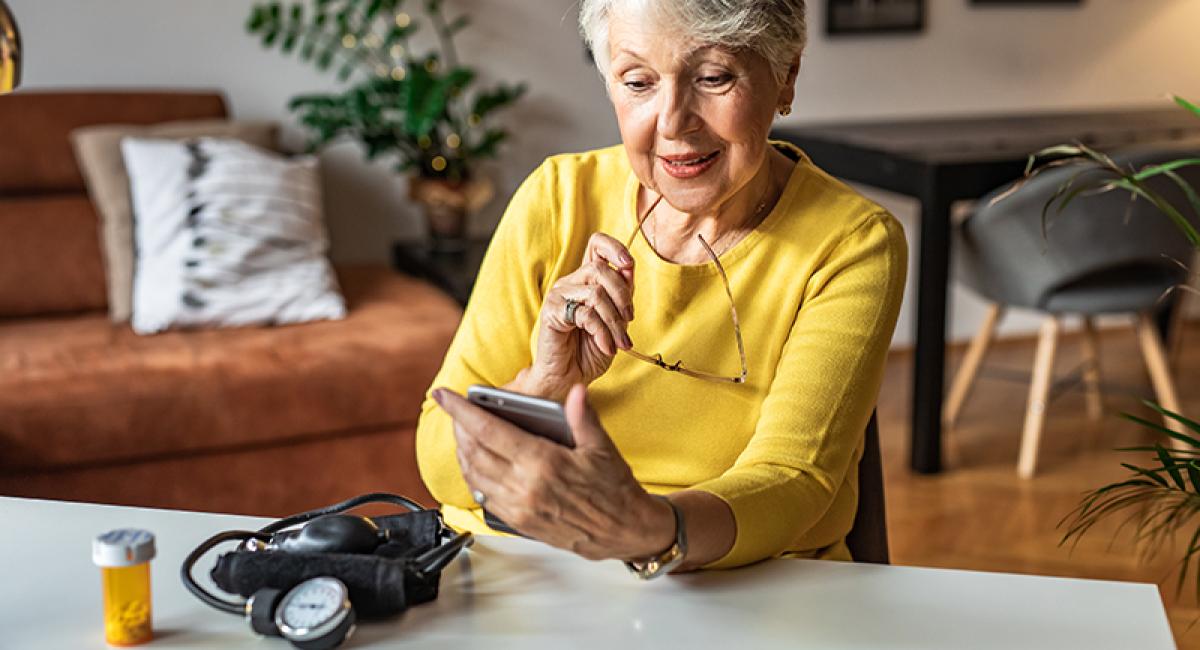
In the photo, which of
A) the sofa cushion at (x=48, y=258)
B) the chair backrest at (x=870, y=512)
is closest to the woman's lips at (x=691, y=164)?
the chair backrest at (x=870, y=512)

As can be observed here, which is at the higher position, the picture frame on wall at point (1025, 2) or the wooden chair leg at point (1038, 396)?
the picture frame on wall at point (1025, 2)

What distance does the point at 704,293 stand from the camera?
150 cm

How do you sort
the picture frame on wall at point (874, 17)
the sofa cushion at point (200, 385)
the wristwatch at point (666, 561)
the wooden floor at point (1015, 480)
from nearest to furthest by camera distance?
the wristwatch at point (666, 561) < the sofa cushion at point (200, 385) < the wooden floor at point (1015, 480) < the picture frame on wall at point (874, 17)

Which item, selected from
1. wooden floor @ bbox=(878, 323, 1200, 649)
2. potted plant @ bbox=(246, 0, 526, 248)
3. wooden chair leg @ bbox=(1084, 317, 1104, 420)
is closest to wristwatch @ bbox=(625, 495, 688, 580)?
wooden floor @ bbox=(878, 323, 1200, 649)

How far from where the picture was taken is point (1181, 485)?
1.33 metres

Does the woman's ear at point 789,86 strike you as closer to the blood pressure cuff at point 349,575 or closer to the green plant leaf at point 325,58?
the blood pressure cuff at point 349,575

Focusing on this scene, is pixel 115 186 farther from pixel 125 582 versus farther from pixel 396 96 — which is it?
pixel 125 582

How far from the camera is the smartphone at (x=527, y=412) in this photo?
1035 mm

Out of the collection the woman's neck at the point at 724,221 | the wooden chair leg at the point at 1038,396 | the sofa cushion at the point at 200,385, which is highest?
the woman's neck at the point at 724,221

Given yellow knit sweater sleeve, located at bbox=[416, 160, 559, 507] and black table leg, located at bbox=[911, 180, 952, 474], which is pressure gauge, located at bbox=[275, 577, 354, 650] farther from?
black table leg, located at bbox=[911, 180, 952, 474]

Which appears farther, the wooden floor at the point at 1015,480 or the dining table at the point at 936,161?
the dining table at the point at 936,161

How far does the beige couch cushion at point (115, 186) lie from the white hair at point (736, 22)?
→ 196 centimetres

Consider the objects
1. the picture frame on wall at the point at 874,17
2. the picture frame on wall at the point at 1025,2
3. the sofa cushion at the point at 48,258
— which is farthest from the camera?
the picture frame on wall at the point at 1025,2

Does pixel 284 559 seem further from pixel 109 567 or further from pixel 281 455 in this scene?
pixel 281 455
